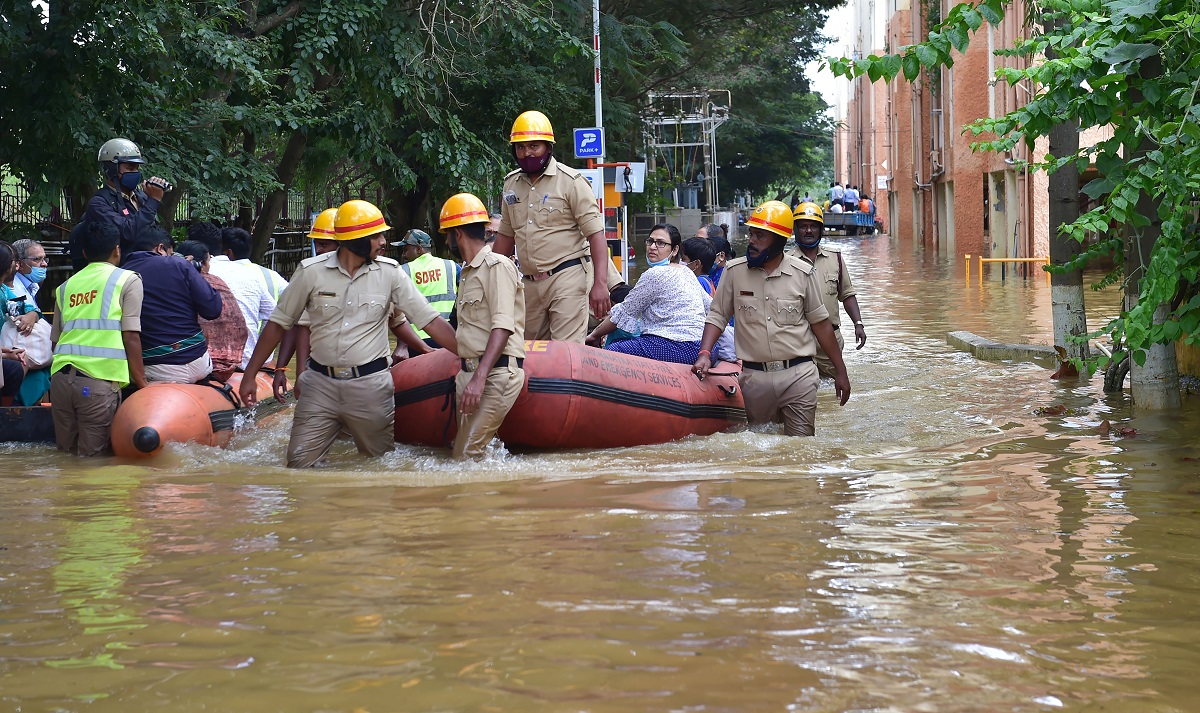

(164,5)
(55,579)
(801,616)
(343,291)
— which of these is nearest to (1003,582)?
(801,616)

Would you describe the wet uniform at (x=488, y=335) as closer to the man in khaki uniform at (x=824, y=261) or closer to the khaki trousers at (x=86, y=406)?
the khaki trousers at (x=86, y=406)

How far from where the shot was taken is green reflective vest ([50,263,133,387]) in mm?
7988

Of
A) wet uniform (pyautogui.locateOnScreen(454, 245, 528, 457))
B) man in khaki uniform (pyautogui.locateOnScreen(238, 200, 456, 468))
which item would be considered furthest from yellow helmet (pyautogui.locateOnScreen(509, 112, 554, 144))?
man in khaki uniform (pyautogui.locateOnScreen(238, 200, 456, 468))

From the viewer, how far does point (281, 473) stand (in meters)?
7.52

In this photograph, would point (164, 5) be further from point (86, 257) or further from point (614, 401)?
point (614, 401)

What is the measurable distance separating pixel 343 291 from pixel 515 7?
1050 centimetres

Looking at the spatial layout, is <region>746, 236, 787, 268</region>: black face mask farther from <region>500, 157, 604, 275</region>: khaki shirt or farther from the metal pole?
the metal pole

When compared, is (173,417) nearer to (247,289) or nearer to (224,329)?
(224,329)

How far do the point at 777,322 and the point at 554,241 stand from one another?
151cm

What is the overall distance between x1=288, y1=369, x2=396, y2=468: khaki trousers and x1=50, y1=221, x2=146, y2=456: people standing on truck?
126cm

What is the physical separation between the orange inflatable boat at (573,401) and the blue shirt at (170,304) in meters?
1.32

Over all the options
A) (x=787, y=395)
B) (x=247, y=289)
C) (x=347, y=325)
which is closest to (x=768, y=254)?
(x=787, y=395)

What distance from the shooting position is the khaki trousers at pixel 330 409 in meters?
7.61

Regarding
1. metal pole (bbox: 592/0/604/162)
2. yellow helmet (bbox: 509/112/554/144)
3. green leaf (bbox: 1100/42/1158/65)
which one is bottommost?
yellow helmet (bbox: 509/112/554/144)
